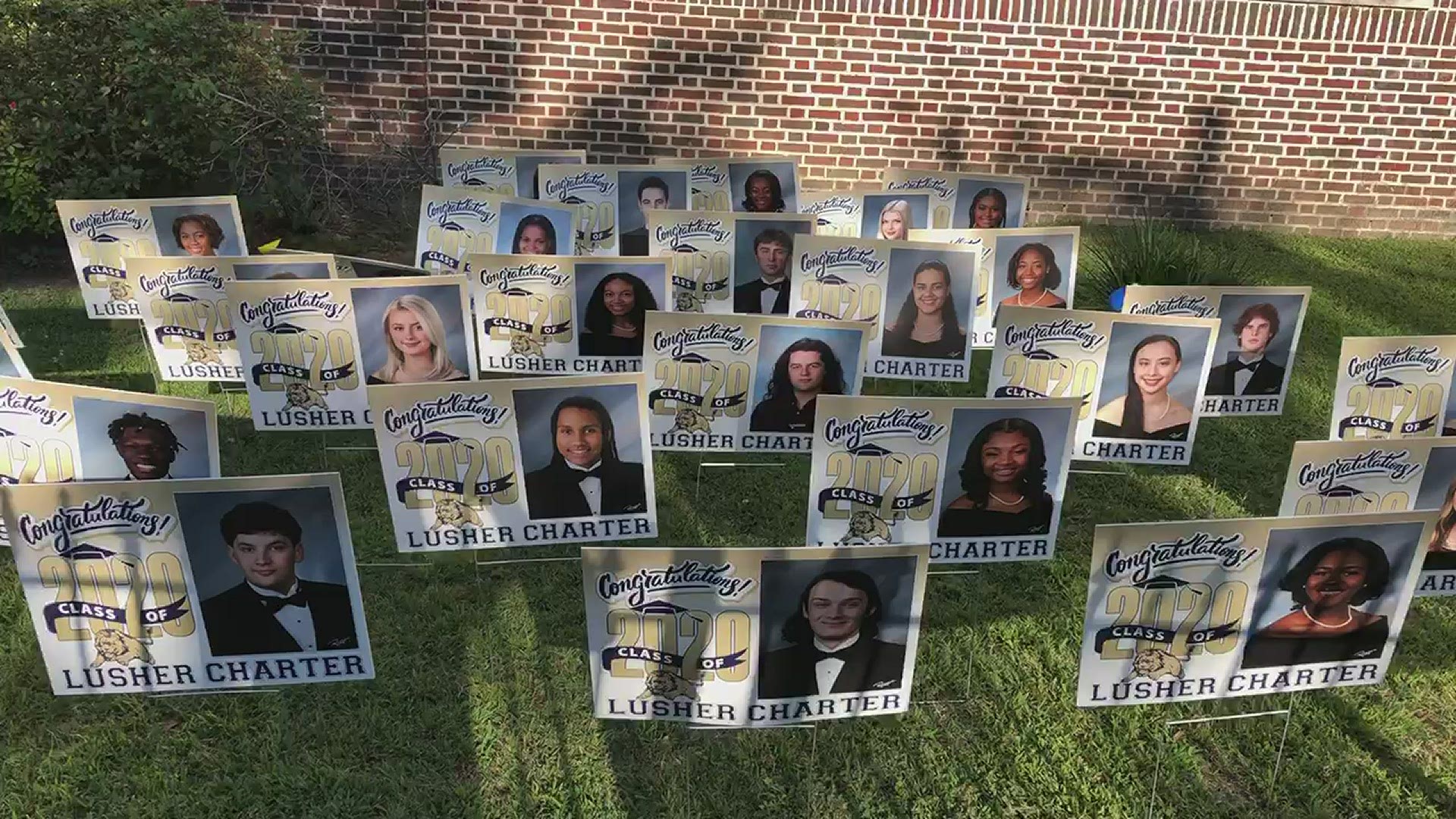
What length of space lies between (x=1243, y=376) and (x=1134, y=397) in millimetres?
842

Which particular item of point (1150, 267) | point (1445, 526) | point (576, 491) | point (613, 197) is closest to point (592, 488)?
point (576, 491)

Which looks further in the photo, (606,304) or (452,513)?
(606,304)

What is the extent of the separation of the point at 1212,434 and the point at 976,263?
1701mm

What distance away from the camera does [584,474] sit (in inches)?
162

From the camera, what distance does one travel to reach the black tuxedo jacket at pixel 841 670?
322 centimetres

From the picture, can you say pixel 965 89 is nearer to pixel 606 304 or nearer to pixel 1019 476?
pixel 606 304

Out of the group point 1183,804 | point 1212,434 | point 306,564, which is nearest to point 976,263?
point 1212,434

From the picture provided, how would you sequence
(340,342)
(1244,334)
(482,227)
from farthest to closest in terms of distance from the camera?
(482,227) < (1244,334) < (340,342)

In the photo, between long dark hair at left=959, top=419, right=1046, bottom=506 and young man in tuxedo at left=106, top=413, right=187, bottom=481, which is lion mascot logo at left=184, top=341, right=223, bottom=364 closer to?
young man in tuxedo at left=106, top=413, right=187, bottom=481

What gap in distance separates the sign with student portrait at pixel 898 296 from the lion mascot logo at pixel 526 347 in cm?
129

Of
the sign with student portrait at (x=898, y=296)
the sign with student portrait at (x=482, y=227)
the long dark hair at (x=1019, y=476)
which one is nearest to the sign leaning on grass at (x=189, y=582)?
the long dark hair at (x=1019, y=476)

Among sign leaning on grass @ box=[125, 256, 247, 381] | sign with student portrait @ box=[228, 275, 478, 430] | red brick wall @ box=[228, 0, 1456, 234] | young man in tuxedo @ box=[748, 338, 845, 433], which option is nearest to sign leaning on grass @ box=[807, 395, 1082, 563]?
young man in tuxedo @ box=[748, 338, 845, 433]

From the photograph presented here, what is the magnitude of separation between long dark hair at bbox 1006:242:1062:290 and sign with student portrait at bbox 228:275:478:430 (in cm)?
297

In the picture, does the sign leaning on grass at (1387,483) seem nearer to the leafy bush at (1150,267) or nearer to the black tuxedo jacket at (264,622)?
the black tuxedo jacket at (264,622)
